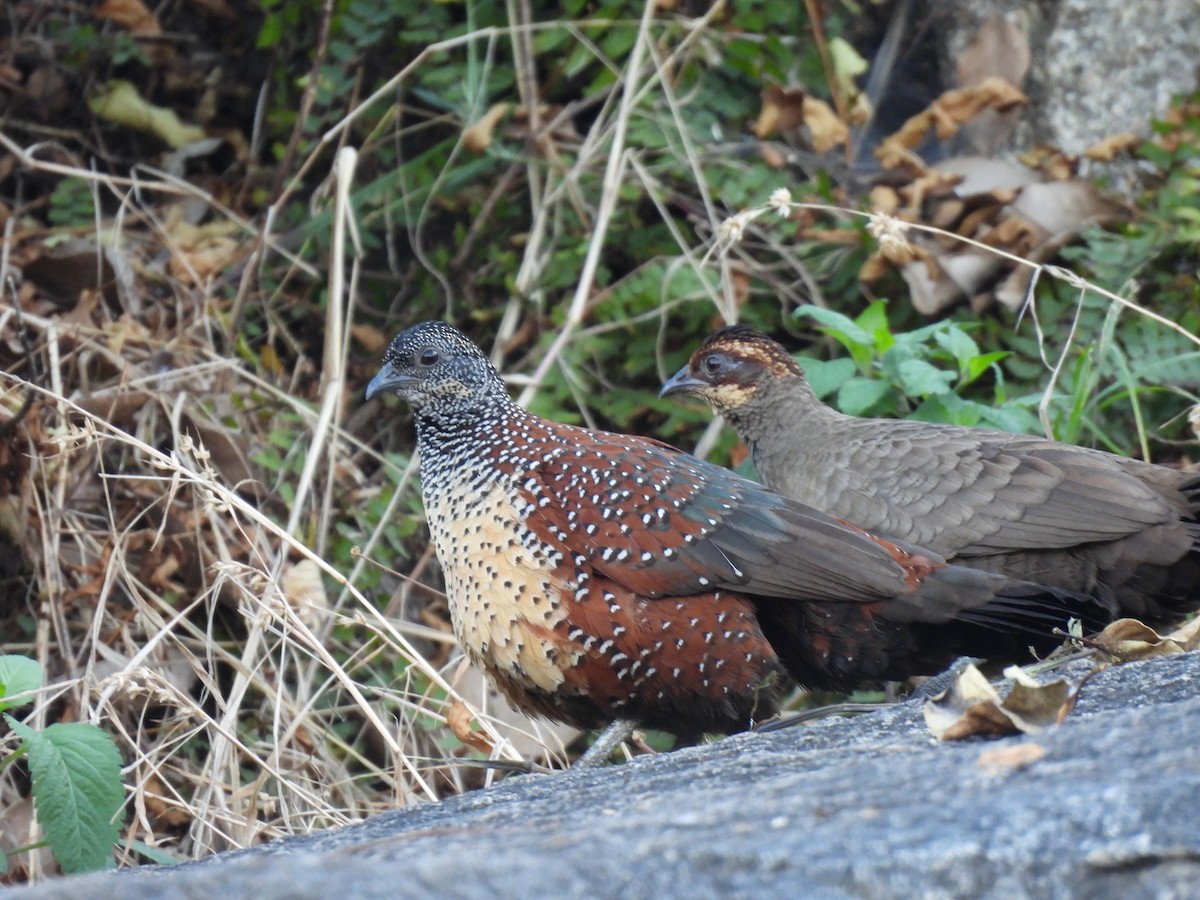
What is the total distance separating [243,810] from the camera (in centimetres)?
398

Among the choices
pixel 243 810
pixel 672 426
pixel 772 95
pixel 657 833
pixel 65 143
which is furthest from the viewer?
pixel 65 143

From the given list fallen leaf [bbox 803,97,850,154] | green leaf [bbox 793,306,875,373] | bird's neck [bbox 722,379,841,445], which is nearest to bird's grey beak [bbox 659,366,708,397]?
bird's neck [bbox 722,379,841,445]

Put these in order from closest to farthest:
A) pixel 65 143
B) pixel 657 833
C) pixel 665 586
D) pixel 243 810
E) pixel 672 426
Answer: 1. pixel 657 833
2. pixel 665 586
3. pixel 243 810
4. pixel 672 426
5. pixel 65 143

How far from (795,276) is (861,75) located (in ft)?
3.58

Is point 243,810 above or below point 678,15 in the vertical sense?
below

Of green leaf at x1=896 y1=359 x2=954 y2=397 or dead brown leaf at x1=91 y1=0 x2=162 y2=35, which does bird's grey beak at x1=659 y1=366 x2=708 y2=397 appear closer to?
green leaf at x1=896 y1=359 x2=954 y2=397

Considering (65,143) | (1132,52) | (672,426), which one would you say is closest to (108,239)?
(65,143)

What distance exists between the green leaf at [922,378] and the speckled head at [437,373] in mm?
1300

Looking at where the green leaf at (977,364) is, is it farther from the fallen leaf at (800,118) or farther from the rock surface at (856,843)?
the rock surface at (856,843)

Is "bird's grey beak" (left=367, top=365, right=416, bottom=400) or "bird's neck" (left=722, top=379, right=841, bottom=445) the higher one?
"bird's grey beak" (left=367, top=365, right=416, bottom=400)

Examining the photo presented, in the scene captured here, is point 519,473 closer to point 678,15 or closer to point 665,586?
point 665,586

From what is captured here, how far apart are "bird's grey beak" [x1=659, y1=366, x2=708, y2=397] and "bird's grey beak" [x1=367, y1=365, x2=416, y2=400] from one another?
1.23m

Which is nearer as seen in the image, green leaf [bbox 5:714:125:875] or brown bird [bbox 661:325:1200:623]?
green leaf [bbox 5:714:125:875]

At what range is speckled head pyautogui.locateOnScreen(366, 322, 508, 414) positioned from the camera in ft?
13.9
